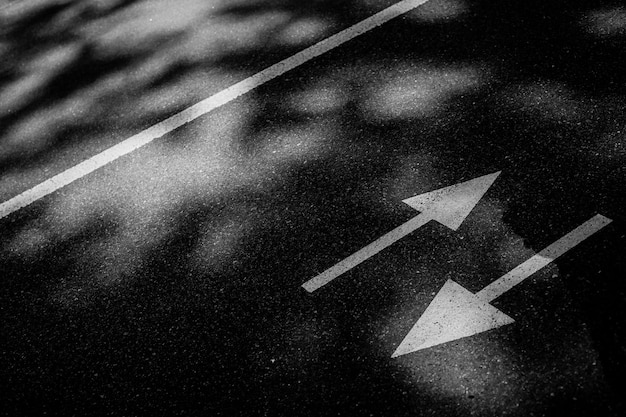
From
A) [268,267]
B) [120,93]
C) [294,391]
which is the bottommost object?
[294,391]

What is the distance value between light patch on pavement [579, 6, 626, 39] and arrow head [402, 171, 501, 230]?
1.44m

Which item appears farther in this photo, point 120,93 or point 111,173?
point 120,93

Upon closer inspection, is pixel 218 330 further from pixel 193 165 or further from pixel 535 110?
pixel 535 110

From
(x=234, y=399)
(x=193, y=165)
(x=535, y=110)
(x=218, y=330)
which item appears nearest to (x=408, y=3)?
(x=535, y=110)

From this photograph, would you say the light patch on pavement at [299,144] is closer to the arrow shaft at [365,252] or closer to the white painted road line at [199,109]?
the white painted road line at [199,109]

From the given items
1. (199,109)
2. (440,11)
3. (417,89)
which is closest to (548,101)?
(417,89)

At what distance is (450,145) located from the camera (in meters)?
3.80

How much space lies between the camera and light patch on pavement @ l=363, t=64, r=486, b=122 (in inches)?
161

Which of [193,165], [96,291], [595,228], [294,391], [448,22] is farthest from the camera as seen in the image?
[448,22]

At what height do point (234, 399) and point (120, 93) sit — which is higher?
point (120, 93)

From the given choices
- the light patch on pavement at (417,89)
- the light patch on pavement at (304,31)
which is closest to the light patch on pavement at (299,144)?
the light patch on pavement at (417,89)

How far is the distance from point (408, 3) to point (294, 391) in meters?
3.31

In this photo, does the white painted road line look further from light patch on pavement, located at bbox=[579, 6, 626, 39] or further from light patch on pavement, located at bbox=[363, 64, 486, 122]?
light patch on pavement, located at bbox=[579, 6, 626, 39]

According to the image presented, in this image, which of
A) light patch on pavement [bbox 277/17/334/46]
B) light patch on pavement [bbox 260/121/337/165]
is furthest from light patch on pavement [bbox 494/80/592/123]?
light patch on pavement [bbox 277/17/334/46]
